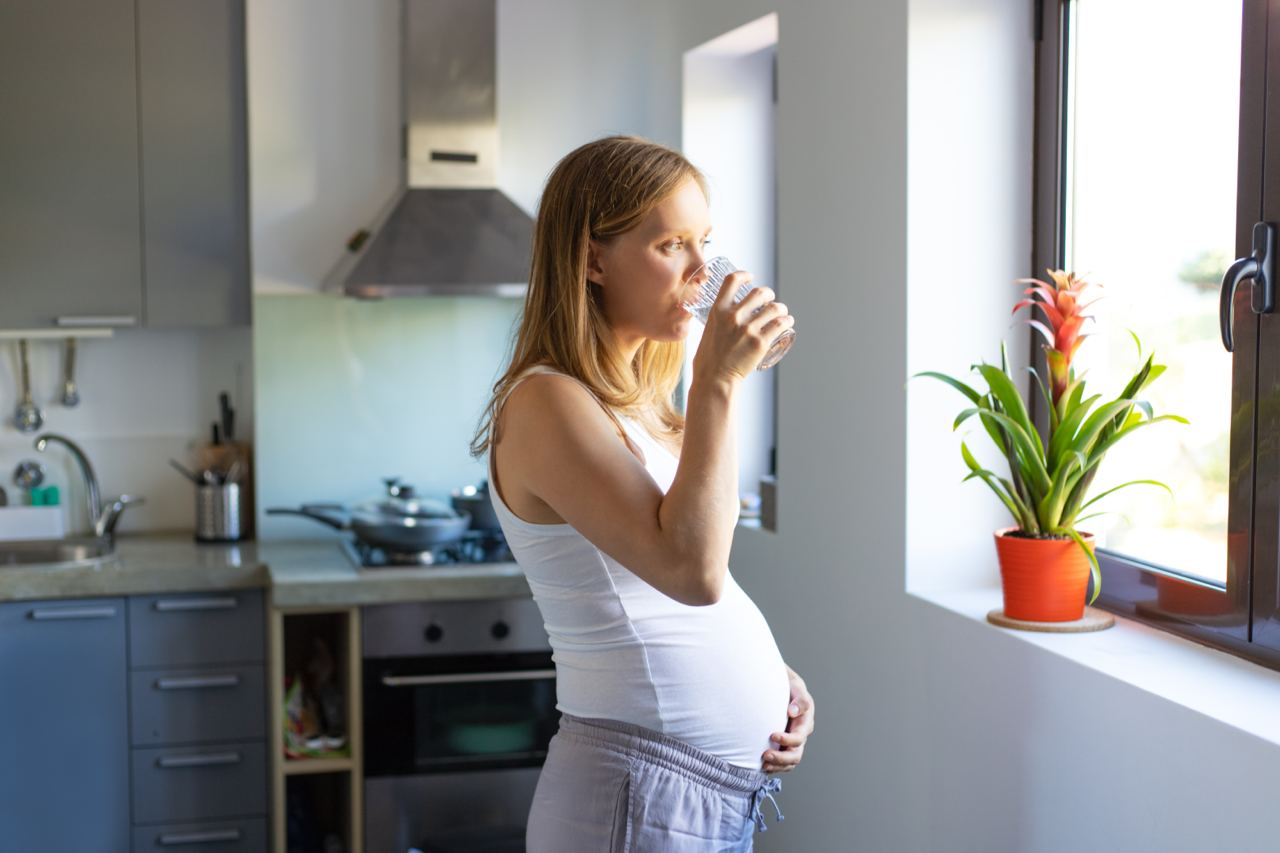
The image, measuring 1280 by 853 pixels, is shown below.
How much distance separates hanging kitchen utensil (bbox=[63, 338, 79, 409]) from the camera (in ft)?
11.2

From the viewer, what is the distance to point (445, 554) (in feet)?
9.86

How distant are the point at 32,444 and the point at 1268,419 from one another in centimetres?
296

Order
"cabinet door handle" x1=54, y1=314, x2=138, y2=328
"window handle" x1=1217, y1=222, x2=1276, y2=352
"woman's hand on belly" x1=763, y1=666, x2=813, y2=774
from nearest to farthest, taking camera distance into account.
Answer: "woman's hand on belly" x1=763, y1=666, x2=813, y2=774
"window handle" x1=1217, y1=222, x2=1276, y2=352
"cabinet door handle" x1=54, y1=314, x2=138, y2=328

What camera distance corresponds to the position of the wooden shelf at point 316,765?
282 cm

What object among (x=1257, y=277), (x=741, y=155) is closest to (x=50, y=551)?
(x=741, y=155)

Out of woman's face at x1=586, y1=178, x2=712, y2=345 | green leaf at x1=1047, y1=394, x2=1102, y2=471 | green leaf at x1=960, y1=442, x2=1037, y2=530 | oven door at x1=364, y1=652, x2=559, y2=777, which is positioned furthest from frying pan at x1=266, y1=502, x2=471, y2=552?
woman's face at x1=586, y1=178, x2=712, y2=345

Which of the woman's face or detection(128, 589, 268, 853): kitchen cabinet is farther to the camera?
detection(128, 589, 268, 853): kitchen cabinet

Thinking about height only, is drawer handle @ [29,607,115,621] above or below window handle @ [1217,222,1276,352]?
below

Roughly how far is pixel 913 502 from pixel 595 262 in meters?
0.91

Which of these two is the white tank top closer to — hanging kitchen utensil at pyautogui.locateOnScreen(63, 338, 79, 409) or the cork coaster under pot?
the cork coaster under pot

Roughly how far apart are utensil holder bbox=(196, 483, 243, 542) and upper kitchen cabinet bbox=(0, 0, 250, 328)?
420 mm

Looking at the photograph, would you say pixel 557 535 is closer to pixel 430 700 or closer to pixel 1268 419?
pixel 1268 419

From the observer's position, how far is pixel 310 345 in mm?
3281

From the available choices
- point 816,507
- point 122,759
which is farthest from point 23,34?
point 816,507
